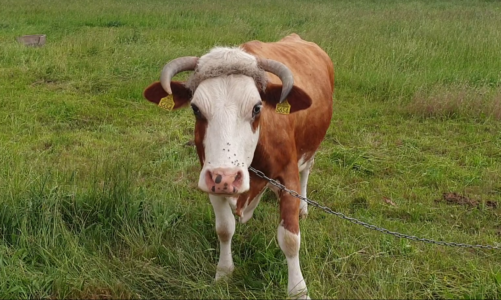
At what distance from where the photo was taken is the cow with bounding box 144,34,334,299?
265 cm

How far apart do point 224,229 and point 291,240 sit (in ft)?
1.65

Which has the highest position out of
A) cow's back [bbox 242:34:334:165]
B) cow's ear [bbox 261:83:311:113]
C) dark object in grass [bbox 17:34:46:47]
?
cow's ear [bbox 261:83:311:113]

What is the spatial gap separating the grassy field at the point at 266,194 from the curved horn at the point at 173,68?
1.21 m

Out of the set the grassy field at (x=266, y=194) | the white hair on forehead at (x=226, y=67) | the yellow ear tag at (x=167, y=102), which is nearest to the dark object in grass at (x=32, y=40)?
the grassy field at (x=266, y=194)

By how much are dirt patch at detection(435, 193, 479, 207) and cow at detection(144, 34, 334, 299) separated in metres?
1.75

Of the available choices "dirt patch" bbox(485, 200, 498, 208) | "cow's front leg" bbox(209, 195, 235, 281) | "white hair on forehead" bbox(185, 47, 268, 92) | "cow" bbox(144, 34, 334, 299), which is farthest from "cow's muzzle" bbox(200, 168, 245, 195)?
"dirt patch" bbox(485, 200, 498, 208)

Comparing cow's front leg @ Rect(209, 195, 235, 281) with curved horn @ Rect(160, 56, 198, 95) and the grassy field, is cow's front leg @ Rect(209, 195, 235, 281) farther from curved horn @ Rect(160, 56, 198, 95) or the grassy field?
curved horn @ Rect(160, 56, 198, 95)

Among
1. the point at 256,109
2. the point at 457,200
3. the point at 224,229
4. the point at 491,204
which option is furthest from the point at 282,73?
the point at 491,204

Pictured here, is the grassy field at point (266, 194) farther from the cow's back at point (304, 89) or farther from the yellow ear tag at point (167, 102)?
the yellow ear tag at point (167, 102)

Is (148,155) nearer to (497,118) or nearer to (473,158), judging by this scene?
(473,158)

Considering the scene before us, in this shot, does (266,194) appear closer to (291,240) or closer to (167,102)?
(291,240)

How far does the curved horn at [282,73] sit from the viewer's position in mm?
2971

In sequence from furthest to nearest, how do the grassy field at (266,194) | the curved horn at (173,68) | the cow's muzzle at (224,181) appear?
the grassy field at (266,194)
the curved horn at (173,68)
the cow's muzzle at (224,181)

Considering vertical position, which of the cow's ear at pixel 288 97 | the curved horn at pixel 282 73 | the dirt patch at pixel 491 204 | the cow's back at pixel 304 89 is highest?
the curved horn at pixel 282 73
